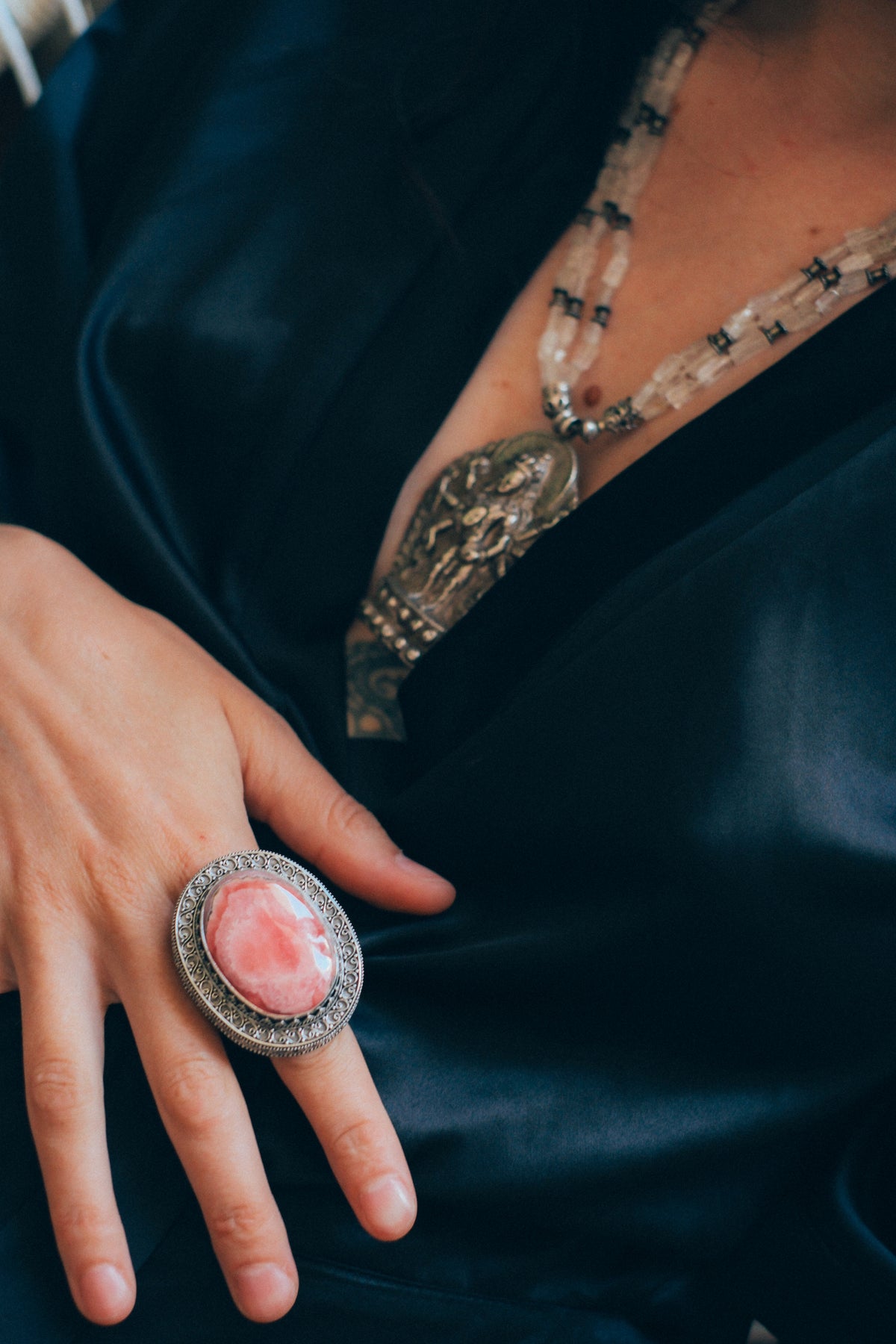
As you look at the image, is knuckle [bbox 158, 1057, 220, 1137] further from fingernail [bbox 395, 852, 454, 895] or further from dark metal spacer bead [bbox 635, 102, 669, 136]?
dark metal spacer bead [bbox 635, 102, 669, 136]

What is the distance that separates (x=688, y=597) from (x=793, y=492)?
111 mm

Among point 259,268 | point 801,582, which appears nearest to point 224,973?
point 801,582

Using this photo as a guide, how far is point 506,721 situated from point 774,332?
0.53 m

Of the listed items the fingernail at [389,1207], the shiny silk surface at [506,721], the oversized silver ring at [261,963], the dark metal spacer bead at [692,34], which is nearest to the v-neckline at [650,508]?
the shiny silk surface at [506,721]

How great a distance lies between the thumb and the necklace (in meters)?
0.17

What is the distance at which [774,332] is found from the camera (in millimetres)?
894

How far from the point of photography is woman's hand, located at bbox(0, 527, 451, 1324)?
567 millimetres

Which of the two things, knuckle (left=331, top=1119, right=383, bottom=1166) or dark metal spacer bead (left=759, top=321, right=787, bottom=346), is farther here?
dark metal spacer bead (left=759, top=321, right=787, bottom=346)

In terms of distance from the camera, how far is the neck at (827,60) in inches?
33.9

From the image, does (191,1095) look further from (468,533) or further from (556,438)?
(556,438)

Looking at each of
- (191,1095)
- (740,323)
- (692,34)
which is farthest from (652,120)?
(191,1095)

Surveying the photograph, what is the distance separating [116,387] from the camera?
2.85 feet

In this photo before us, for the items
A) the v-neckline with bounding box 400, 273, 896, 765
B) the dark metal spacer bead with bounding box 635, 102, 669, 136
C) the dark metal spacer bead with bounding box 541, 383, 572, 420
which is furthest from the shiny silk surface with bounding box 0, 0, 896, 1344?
the dark metal spacer bead with bounding box 635, 102, 669, 136

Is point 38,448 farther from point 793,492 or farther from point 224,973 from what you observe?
point 793,492
